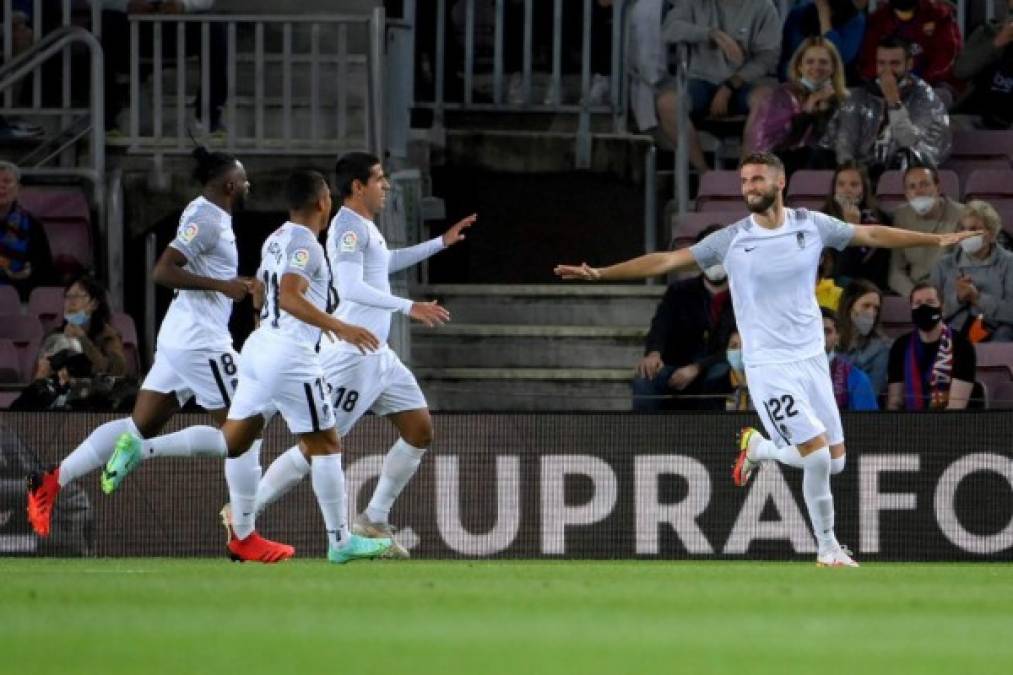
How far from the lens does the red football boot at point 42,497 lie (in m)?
14.3

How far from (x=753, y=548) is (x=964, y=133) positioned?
551cm

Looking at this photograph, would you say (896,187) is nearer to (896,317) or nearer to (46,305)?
(896,317)

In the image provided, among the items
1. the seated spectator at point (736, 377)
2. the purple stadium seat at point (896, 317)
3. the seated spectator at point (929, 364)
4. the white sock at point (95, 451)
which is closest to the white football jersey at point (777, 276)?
the seated spectator at point (736, 377)

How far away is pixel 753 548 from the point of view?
52.0 ft

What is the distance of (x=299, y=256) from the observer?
13016 millimetres

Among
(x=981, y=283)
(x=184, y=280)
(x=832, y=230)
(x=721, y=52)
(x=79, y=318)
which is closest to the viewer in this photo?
(x=832, y=230)

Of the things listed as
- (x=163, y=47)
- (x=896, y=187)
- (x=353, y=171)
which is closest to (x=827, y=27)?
(x=896, y=187)

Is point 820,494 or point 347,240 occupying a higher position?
point 347,240

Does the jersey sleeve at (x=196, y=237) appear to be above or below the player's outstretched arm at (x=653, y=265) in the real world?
above

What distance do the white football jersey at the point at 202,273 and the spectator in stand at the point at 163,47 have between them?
5.02 m

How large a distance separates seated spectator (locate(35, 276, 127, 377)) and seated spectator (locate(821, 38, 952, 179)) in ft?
18.9

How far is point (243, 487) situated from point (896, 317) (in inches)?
244

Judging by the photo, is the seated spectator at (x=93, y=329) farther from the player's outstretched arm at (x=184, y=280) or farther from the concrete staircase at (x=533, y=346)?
the player's outstretched arm at (x=184, y=280)

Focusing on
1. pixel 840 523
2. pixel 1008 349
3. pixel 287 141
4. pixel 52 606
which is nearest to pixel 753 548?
pixel 840 523
